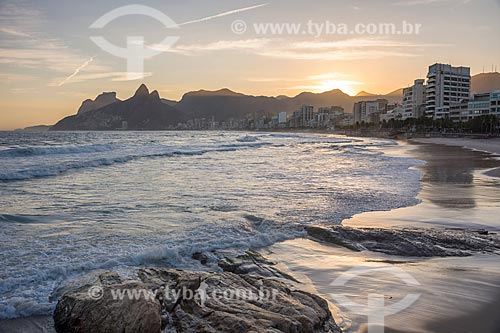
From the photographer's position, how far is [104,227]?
7965mm

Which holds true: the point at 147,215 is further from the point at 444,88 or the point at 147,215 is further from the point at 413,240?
the point at 444,88

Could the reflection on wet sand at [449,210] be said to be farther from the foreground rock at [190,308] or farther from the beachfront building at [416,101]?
the beachfront building at [416,101]

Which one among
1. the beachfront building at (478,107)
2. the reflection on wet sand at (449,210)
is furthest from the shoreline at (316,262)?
the beachfront building at (478,107)

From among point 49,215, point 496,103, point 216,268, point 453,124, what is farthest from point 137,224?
point 496,103

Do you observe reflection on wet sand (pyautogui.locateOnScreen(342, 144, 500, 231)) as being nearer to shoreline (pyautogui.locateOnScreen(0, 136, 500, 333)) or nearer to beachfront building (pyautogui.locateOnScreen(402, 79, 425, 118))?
shoreline (pyautogui.locateOnScreen(0, 136, 500, 333))

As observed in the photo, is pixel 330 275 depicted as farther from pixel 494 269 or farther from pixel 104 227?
pixel 104 227

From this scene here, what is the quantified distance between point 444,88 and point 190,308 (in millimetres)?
117249

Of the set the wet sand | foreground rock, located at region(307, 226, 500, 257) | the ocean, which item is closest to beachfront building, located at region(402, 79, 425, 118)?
the ocean

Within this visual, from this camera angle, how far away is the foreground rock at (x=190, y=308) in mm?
3410

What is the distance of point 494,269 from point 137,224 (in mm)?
6117

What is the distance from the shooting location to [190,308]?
12.3 ft

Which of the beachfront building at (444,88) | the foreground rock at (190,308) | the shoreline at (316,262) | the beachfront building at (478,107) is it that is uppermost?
the beachfront building at (444,88)

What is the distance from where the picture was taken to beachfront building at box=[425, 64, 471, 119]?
106062 mm

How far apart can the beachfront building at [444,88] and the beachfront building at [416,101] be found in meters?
8.25
